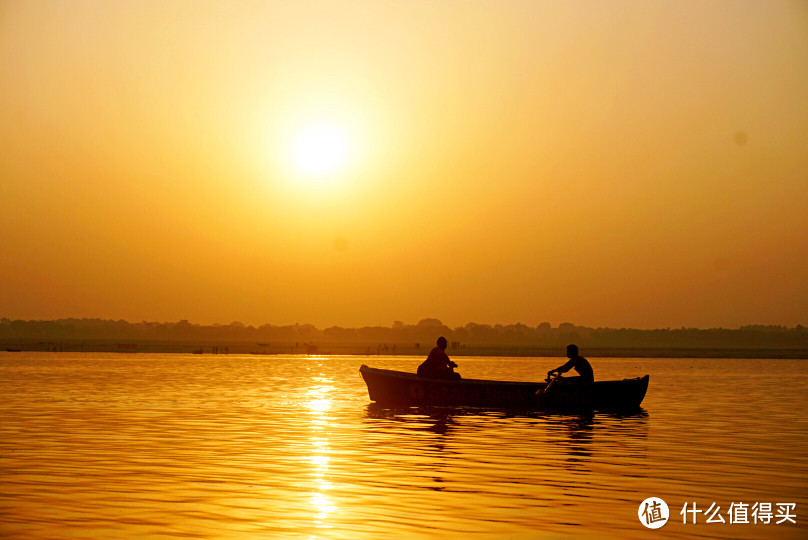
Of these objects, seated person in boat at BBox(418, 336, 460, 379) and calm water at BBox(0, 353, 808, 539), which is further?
seated person in boat at BBox(418, 336, 460, 379)

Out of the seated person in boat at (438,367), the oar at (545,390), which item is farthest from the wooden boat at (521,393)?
the seated person in boat at (438,367)

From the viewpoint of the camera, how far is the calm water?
1394cm

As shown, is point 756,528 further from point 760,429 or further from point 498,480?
point 760,429

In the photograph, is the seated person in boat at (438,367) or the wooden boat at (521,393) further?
the seated person in boat at (438,367)

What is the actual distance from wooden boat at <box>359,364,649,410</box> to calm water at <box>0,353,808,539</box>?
1.84ft

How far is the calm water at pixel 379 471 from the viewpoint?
1394 cm

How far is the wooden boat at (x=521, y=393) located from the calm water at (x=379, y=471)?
0.56m

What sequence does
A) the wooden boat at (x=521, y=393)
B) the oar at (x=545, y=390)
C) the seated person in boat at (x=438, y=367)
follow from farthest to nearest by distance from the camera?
the seated person in boat at (x=438, y=367) < the wooden boat at (x=521, y=393) < the oar at (x=545, y=390)

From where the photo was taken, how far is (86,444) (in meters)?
23.6

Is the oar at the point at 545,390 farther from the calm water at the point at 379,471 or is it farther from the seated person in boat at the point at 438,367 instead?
the seated person in boat at the point at 438,367

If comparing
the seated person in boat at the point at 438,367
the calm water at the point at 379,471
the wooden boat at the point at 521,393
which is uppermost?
the seated person in boat at the point at 438,367

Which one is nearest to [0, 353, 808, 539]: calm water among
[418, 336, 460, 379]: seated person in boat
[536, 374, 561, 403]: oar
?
[536, 374, 561, 403]: oar

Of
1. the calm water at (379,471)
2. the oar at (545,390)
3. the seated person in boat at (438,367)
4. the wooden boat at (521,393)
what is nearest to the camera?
the calm water at (379,471)

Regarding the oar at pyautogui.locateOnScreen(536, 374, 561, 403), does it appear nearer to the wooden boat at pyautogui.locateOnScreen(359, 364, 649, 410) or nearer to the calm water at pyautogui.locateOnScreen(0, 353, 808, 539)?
the wooden boat at pyautogui.locateOnScreen(359, 364, 649, 410)
